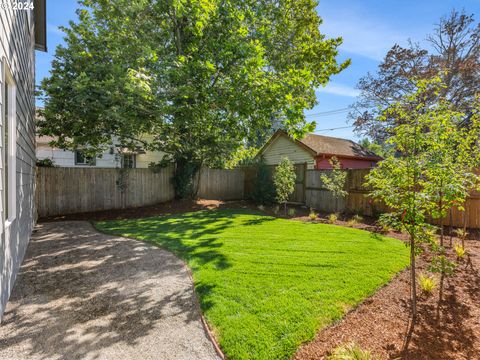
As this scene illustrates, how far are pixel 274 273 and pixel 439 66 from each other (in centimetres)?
1829

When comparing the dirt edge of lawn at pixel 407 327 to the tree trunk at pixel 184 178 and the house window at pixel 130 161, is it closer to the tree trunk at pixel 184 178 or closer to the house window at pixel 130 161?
the tree trunk at pixel 184 178

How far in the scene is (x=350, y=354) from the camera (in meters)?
2.21

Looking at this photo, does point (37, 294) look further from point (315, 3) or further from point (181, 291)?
point (315, 3)

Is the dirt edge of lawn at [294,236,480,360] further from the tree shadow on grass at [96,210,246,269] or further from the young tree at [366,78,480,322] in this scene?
the tree shadow on grass at [96,210,246,269]

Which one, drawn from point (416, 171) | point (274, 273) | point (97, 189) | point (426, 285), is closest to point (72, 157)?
point (97, 189)

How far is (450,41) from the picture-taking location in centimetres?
1653

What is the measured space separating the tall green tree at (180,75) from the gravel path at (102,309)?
13.2 ft

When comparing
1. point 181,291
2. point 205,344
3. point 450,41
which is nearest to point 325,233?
point 181,291

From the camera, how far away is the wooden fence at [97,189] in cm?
898

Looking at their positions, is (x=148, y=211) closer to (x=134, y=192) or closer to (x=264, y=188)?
(x=134, y=192)

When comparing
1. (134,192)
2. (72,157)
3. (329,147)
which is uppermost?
(329,147)

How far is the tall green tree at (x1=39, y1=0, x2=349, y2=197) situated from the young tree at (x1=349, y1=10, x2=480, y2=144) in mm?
9311

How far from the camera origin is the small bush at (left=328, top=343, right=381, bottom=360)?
7.09ft

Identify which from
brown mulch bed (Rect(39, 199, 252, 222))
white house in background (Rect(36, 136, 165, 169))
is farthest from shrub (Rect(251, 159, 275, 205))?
white house in background (Rect(36, 136, 165, 169))
